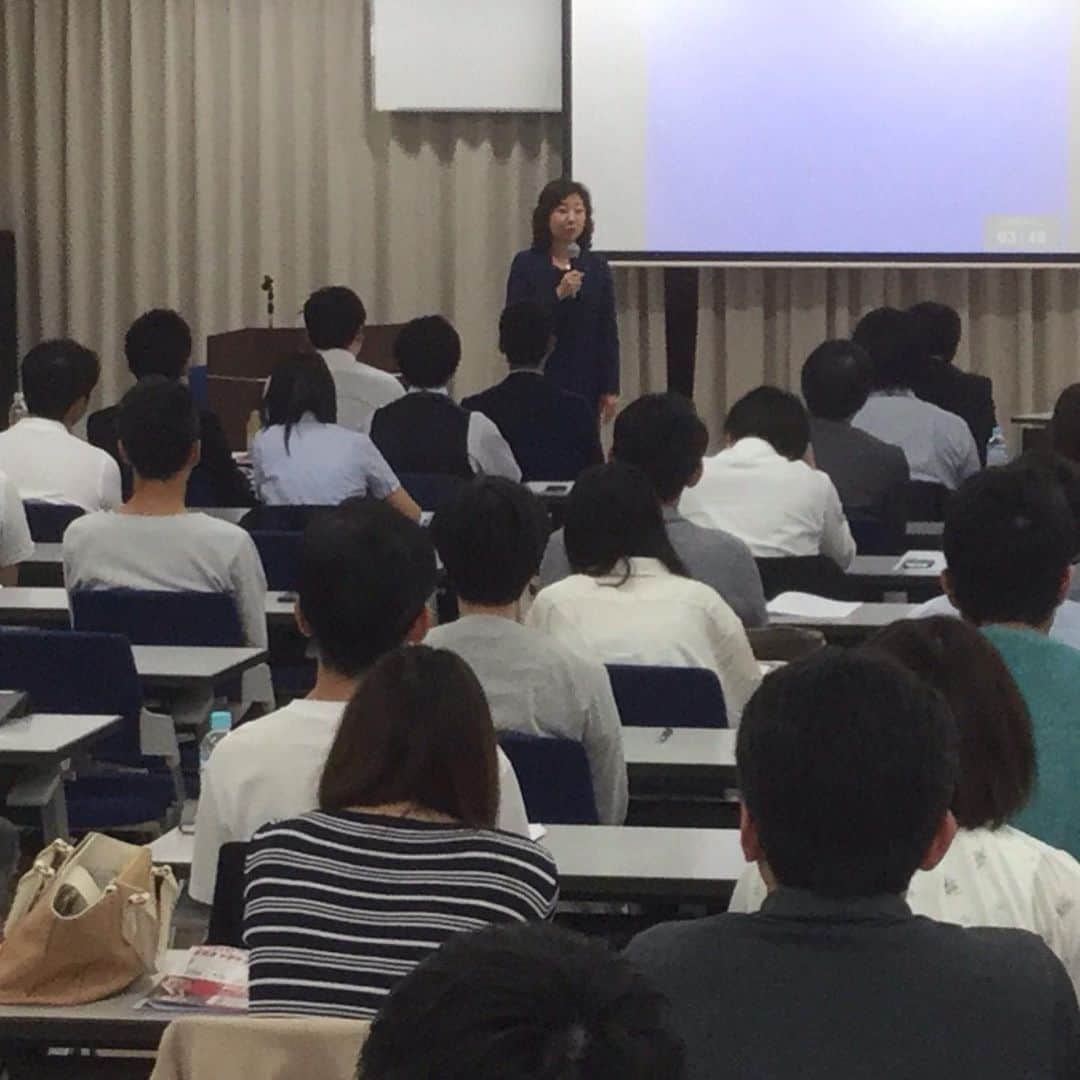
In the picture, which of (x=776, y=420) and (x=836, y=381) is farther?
(x=836, y=381)

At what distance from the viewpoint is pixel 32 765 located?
3.84 m

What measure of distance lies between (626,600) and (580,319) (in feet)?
14.4

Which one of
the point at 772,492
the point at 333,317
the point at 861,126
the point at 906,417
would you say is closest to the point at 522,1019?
the point at 772,492

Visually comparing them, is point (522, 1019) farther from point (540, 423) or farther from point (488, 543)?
point (540, 423)

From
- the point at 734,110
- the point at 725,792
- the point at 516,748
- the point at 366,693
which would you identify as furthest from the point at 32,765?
the point at 734,110

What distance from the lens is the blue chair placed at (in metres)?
3.99

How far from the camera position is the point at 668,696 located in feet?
13.3

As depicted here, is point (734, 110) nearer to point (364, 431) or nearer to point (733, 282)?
point (733, 282)

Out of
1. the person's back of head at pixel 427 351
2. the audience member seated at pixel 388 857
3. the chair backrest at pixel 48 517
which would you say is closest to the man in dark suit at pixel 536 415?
the person's back of head at pixel 427 351

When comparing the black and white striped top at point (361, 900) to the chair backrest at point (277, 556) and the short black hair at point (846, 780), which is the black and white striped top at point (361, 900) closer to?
the short black hair at point (846, 780)

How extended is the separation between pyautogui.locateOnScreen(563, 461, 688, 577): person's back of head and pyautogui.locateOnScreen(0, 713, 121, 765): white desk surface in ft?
3.04

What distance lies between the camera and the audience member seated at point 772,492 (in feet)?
18.8

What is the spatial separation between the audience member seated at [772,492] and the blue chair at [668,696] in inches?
67.6

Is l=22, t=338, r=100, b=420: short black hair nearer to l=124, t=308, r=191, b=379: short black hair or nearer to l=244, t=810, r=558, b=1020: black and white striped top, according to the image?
l=124, t=308, r=191, b=379: short black hair
